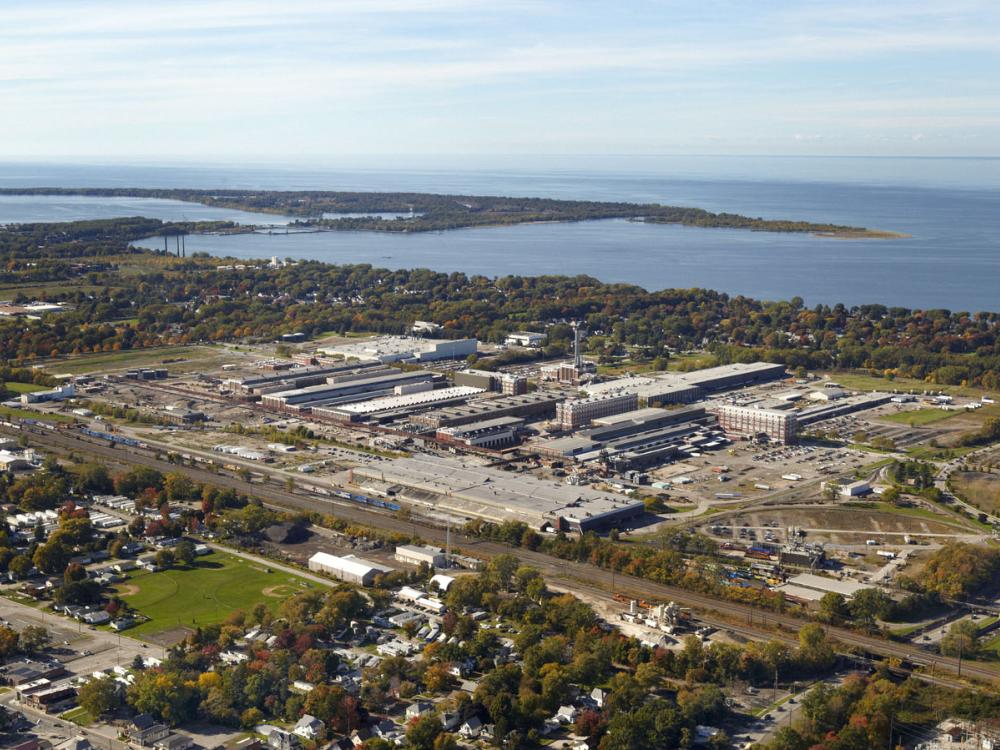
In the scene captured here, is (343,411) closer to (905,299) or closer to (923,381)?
(923,381)

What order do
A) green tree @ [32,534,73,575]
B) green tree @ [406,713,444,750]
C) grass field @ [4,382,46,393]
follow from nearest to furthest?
1. green tree @ [406,713,444,750]
2. green tree @ [32,534,73,575]
3. grass field @ [4,382,46,393]

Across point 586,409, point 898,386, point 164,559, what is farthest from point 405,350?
point 164,559

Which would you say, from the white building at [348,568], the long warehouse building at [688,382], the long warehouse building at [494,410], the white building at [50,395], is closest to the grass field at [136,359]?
the white building at [50,395]

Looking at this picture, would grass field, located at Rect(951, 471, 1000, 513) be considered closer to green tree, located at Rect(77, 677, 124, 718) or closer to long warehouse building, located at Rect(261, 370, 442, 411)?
long warehouse building, located at Rect(261, 370, 442, 411)

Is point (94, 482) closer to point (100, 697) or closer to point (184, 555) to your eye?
point (184, 555)

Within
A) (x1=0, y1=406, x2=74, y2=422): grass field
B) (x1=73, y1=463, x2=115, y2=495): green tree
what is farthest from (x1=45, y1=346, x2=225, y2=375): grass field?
(x1=73, y1=463, x2=115, y2=495): green tree

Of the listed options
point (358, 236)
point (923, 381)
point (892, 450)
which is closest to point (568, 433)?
point (892, 450)
